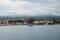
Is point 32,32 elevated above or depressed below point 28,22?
below

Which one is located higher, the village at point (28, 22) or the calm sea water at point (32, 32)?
the village at point (28, 22)

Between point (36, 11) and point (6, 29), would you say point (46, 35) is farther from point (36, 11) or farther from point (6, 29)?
point (6, 29)

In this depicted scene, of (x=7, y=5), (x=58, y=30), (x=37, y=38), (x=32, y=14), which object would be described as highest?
(x=7, y=5)

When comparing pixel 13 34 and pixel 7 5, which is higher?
pixel 7 5

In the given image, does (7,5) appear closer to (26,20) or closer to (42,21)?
(26,20)

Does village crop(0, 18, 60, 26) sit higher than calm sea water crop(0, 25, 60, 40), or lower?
higher

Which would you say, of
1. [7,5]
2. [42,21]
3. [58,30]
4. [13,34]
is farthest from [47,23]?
[7,5]

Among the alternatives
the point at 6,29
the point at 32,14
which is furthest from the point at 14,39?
the point at 32,14
